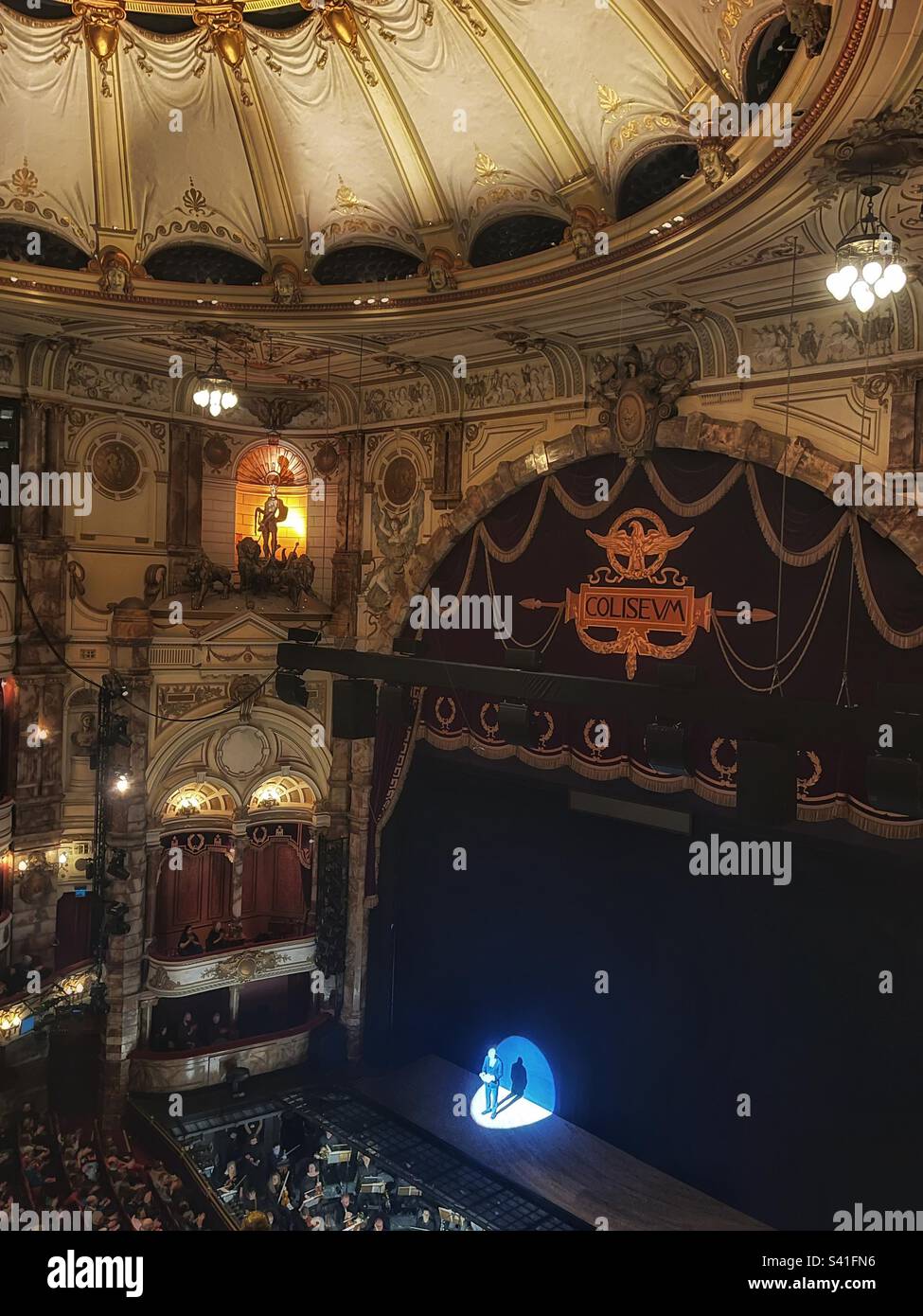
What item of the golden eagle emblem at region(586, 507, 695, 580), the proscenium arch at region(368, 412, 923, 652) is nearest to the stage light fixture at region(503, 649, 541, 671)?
the golden eagle emblem at region(586, 507, 695, 580)

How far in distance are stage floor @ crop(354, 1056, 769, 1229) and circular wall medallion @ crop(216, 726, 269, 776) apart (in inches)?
195

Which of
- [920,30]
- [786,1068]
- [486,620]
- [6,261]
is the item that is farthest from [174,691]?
[920,30]

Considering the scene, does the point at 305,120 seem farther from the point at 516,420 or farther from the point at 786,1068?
the point at 786,1068

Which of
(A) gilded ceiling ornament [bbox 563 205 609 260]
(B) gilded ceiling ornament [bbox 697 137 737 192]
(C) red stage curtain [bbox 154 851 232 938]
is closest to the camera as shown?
(B) gilded ceiling ornament [bbox 697 137 737 192]

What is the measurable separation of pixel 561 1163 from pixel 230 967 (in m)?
5.50

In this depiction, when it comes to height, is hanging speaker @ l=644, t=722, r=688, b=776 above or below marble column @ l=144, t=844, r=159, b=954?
above

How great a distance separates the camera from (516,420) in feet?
46.1

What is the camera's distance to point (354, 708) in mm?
11555

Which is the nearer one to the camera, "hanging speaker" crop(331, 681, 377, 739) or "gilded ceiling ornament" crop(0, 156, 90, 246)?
"gilded ceiling ornament" crop(0, 156, 90, 246)

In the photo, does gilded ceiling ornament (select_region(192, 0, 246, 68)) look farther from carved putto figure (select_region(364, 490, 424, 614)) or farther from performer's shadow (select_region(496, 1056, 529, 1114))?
performer's shadow (select_region(496, 1056, 529, 1114))

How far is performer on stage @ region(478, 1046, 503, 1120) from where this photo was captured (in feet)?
46.1

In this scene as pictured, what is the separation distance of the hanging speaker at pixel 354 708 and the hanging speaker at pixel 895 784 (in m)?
5.64

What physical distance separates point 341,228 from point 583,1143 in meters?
11.6

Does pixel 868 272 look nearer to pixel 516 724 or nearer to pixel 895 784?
pixel 895 784
